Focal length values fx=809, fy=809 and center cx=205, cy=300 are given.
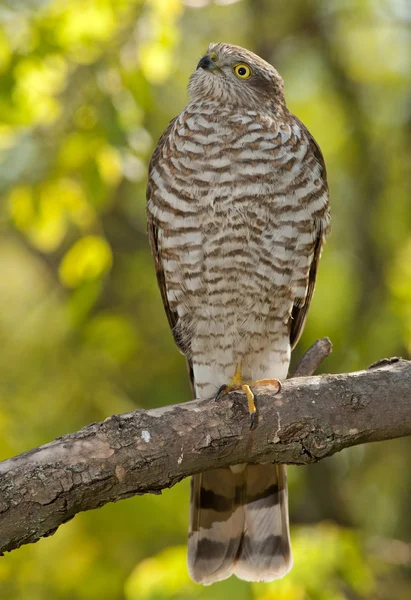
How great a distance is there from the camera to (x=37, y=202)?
4.02 m

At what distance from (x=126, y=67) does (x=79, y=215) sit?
79cm

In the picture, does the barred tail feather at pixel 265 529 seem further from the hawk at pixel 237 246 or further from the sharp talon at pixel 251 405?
the sharp talon at pixel 251 405

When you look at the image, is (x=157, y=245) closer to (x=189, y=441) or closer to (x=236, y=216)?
(x=236, y=216)

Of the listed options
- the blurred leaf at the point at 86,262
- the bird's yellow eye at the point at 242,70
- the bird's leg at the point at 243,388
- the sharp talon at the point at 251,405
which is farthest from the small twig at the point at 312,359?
the bird's yellow eye at the point at 242,70

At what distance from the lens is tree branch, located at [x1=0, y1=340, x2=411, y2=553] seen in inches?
95.4

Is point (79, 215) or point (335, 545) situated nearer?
point (335, 545)

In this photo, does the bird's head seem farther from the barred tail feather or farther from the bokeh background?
the barred tail feather

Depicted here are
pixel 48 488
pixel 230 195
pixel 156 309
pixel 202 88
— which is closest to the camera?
pixel 48 488

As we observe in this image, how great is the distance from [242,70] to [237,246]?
936mm

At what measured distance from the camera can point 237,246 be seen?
11.7 ft

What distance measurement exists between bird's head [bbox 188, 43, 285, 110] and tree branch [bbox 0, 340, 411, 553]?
57.2 inches

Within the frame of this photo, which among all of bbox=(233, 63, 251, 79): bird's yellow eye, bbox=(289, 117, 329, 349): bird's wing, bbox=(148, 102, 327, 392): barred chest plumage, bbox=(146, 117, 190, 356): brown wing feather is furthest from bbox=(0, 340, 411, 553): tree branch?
bbox=(233, 63, 251, 79): bird's yellow eye

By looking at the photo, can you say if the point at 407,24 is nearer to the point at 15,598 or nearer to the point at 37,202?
the point at 37,202

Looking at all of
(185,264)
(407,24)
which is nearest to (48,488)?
(185,264)
